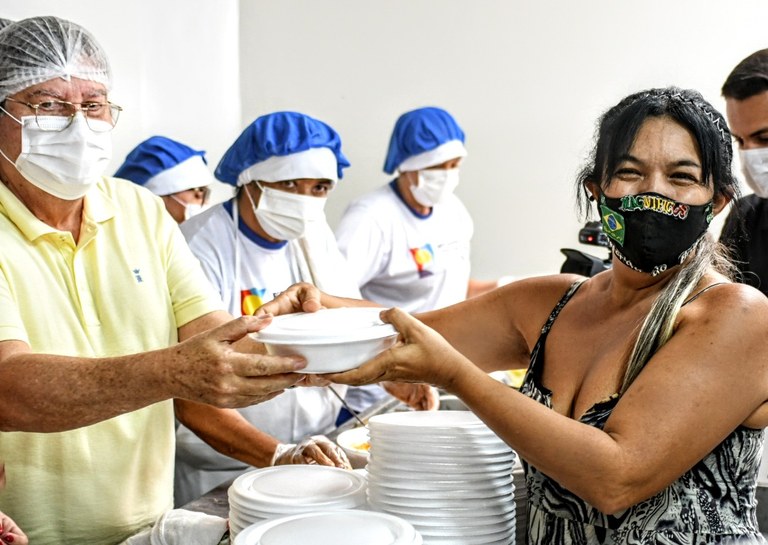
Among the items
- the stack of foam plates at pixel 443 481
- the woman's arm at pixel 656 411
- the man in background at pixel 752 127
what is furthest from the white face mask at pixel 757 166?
the stack of foam plates at pixel 443 481

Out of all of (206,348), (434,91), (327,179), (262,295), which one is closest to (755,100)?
(327,179)

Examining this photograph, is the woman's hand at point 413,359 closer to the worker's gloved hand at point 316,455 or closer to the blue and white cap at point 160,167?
the worker's gloved hand at point 316,455

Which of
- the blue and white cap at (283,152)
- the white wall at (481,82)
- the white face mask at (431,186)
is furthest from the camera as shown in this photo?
the white wall at (481,82)

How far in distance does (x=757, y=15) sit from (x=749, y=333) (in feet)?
13.5

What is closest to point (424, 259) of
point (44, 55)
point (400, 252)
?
point (400, 252)

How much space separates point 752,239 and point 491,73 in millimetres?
2772

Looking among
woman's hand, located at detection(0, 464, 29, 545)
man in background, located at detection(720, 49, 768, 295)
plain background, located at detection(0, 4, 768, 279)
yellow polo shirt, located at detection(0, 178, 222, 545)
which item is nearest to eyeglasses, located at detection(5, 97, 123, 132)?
yellow polo shirt, located at detection(0, 178, 222, 545)

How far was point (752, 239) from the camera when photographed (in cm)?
308

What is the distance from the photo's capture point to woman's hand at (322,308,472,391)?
64.7 inches

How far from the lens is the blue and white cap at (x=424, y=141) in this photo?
179 inches

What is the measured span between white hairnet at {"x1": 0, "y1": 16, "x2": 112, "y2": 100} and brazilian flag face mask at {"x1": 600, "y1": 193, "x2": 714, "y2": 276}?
3.82ft

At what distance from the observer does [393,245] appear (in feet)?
14.2

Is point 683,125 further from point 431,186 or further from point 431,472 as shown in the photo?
point 431,186

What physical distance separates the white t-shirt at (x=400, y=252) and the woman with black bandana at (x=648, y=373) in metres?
2.41
